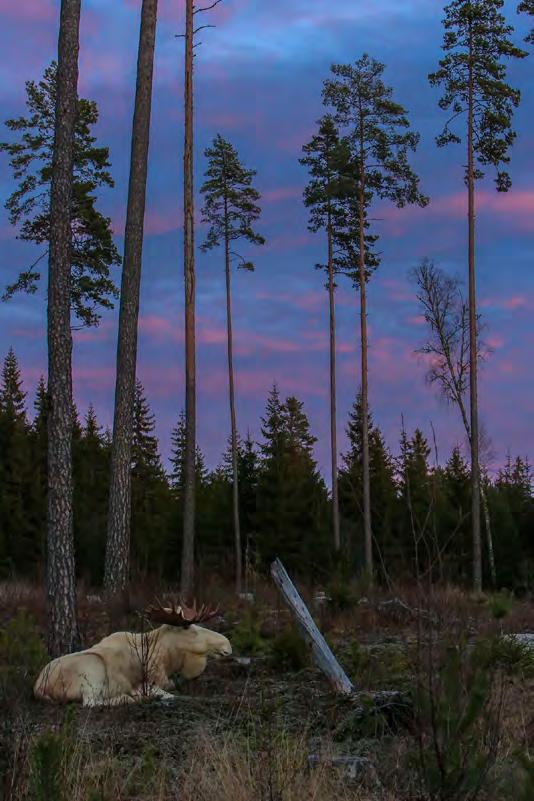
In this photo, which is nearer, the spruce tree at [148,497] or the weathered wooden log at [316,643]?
the weathered wooden log at [316,643]

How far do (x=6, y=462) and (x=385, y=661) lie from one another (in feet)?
108

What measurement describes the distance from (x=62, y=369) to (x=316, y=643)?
4777 millimetres

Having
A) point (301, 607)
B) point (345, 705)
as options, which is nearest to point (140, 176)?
point (301, 607)

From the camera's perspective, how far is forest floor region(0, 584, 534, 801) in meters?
4.14

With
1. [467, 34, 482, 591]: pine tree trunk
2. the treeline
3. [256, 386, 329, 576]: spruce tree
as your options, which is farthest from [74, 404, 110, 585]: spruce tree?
[467, 34, 482, 591]: pine tree trunk

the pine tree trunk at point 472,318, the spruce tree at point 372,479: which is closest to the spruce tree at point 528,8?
the pine tree trunk at point 472,318

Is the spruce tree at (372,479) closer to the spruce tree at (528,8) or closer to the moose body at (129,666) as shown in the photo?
the spruce tree at (528,8)

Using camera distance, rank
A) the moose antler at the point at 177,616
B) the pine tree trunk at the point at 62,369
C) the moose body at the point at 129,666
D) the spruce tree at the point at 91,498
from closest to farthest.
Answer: the moose body at the point at 129,666
the moose antler at the point at 177,616
the pine tree trunk at the point at 62,369
the spruce tree at the point at 91,498

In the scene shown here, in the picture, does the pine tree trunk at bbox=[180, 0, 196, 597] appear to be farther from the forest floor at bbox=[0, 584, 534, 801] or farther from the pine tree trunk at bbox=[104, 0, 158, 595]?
the forest floor at bbox=[0, 584, 534, 801]

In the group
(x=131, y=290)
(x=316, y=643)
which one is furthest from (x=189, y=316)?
(x=316, y=643)

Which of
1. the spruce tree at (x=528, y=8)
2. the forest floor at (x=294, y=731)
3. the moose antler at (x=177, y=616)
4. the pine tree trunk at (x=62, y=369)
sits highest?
the spruce tree at (x=528, y=8)

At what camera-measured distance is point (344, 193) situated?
33.2 meters

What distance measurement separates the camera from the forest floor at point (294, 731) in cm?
414

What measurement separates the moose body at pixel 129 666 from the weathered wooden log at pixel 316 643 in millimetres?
790
